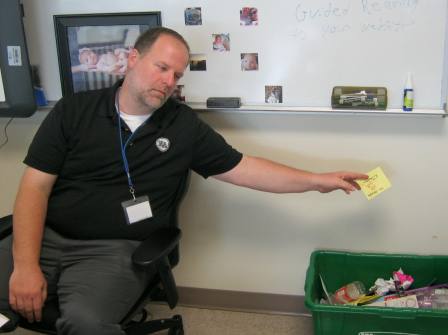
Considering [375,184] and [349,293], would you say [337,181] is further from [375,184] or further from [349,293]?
[349,293]

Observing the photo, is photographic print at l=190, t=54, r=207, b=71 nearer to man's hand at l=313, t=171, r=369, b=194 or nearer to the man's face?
the man's face

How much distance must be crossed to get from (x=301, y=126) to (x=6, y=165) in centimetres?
143

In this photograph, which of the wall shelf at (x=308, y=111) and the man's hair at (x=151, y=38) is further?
the wall shelf at (x=308, y=111)

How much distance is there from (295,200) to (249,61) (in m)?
0.62

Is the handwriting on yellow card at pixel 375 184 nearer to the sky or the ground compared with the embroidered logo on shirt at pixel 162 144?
nearer to the ground

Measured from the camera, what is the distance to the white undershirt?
5.23 feet

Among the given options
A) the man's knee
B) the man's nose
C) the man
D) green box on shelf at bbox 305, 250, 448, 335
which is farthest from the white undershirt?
green box on shelf at bbox 305, 250, 448, 335

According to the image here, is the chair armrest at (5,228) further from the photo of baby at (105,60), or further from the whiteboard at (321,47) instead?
the whiteboard at (321,47)

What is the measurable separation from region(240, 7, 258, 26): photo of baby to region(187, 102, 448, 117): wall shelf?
1.05 ft

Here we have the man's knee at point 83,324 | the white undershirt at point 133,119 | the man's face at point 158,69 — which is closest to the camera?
the man's knee at point 83,324

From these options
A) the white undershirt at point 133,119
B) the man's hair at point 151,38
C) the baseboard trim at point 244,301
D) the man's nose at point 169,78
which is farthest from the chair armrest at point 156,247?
the baseboard trim at point 244,301

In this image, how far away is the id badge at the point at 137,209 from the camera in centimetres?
155

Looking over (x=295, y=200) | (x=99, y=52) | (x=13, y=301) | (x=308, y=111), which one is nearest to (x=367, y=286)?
(x=295, y=200)

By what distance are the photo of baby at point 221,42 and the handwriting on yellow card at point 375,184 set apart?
2.41ft
